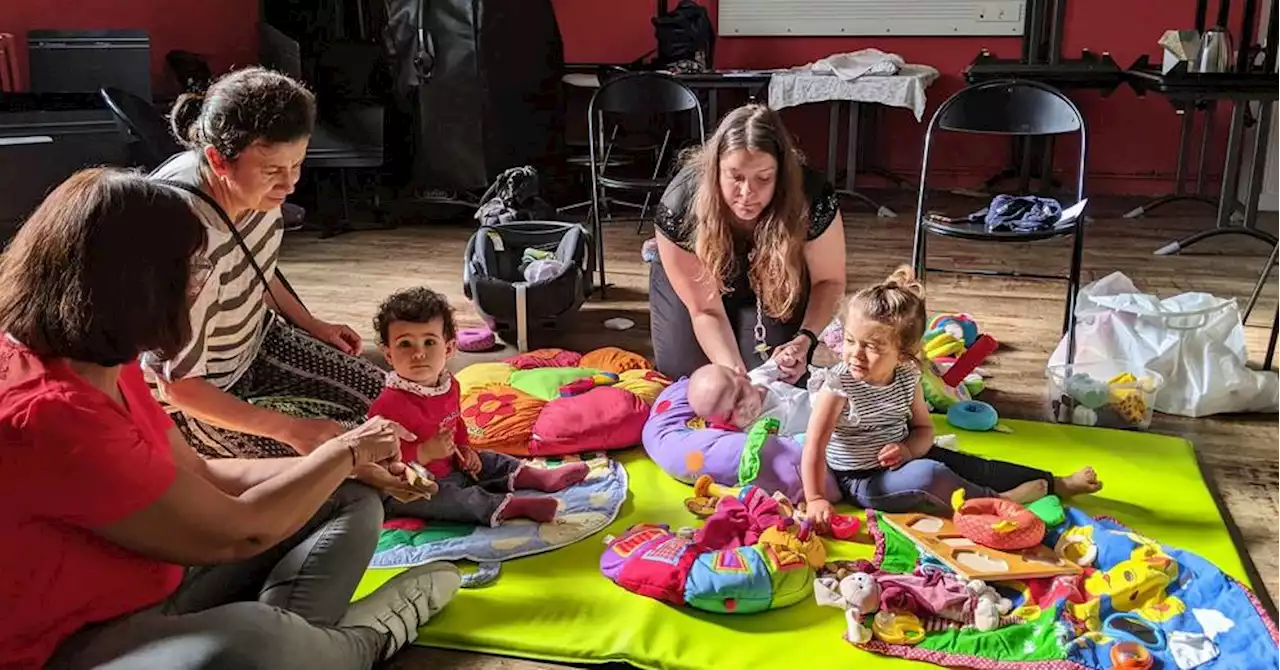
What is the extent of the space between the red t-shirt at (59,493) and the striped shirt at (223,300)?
521 mm

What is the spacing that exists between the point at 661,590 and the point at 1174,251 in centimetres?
346

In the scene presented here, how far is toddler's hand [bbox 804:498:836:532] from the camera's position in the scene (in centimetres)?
201

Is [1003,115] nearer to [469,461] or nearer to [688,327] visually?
[688,327]

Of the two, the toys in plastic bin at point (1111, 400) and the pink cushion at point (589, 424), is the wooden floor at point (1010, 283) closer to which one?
the toys in plastic bin at point (1111, 400)

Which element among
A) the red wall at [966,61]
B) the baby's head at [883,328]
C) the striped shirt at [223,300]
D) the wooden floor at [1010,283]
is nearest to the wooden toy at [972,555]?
the baby's head at [883,328]

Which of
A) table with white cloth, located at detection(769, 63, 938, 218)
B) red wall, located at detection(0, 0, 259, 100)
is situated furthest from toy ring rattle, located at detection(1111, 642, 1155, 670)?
red wall, located at detection(0, 0, 259, 100)

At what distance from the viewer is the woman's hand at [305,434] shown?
1.80m

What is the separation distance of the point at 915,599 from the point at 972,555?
20cm

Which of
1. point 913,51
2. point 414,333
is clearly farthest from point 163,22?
point 414,333

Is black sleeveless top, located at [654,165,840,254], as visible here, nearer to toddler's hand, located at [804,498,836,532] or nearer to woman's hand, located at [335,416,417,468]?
toddler's hand, located at [804,498,836,532]

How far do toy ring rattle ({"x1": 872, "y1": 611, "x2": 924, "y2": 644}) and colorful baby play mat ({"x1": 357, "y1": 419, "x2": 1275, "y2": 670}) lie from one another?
4cm

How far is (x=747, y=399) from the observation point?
94.1 inches

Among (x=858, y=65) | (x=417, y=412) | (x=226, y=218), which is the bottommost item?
(x=417, y=412)

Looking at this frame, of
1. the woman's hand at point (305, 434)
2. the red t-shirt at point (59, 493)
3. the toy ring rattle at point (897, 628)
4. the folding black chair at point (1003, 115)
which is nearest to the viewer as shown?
the red t-shirt at point (59, 493)
